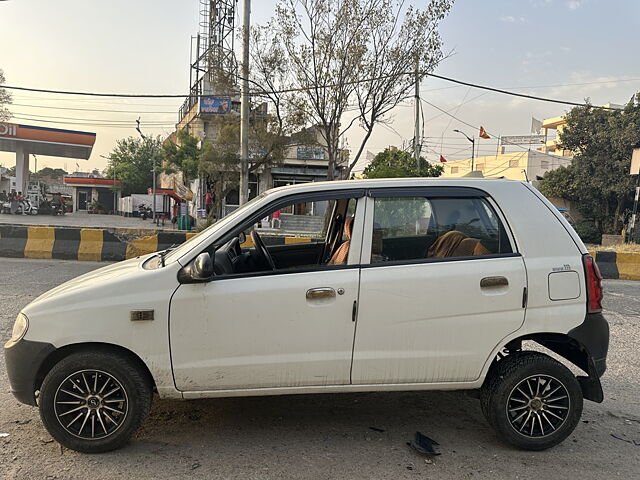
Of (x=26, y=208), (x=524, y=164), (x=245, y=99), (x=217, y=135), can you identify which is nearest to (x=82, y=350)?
(x=245, y=99)

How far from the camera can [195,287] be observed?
301cm

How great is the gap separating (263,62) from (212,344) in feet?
51.2

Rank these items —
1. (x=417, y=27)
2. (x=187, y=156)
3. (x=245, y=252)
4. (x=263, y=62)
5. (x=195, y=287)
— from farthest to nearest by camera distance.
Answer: (x=187, y=156) < (x=263, y=62) < (x=417, y=27) < (x=245, y=252) < (x=195, y=287)

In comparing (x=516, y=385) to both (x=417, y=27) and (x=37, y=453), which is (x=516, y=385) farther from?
(x=417, y=27)

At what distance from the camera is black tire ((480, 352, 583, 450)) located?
3215 mm

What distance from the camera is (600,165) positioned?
30844 mm

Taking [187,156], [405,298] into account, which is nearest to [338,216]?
[405,298]

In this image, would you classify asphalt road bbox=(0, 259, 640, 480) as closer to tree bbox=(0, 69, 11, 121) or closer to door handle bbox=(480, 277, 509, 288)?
door handle bbox=(480, 277, 509, 288)

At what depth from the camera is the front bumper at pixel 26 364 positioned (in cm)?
296

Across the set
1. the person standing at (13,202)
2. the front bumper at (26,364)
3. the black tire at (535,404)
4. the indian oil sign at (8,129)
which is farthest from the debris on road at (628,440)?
the person standing at (13,202)

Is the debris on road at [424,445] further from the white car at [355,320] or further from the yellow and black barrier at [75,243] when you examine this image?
the yellow and black barrier at [75,243]

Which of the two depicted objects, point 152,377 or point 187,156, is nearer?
point 152,377

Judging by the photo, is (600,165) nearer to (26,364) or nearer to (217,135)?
(217,135)

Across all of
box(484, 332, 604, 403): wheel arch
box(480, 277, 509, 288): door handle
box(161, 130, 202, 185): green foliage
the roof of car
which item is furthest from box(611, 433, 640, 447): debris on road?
box(161, 130, 202, 185): green foliage
